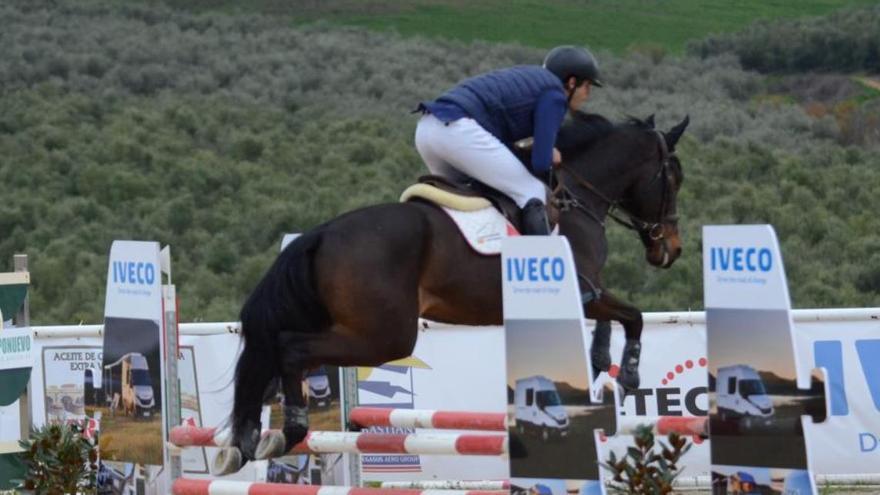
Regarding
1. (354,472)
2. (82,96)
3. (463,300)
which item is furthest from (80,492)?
(82,96)

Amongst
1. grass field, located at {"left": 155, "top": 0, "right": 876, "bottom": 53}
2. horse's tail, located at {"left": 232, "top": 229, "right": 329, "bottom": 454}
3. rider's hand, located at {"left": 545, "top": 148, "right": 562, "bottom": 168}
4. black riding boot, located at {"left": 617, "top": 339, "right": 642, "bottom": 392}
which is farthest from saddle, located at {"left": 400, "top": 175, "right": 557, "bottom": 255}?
grass field, located at {"left": 155, "top": 0, "right": 876, "bottom": 53}

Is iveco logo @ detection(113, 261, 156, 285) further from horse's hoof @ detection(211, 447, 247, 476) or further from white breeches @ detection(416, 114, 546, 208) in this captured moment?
white breeches @ detection(416, 114, 546, 208)

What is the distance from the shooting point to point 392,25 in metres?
30.6

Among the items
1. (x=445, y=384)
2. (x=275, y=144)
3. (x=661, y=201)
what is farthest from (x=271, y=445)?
(x=275, y=144)

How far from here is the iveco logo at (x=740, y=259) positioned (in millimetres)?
5047

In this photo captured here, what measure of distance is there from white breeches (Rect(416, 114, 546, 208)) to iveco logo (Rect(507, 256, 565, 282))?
127cm

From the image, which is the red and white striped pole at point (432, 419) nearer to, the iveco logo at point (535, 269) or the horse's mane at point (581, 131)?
the iveco logo at point (535, 269)

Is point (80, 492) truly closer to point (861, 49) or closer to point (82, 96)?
point (82, 96)

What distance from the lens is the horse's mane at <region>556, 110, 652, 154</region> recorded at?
677 centimetres

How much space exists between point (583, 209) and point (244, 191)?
13370mm

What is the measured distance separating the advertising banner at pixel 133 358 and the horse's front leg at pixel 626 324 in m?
1.81

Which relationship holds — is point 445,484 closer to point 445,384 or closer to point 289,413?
point 445,384

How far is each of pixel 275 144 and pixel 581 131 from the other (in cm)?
1579

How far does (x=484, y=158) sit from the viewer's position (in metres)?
6.22
